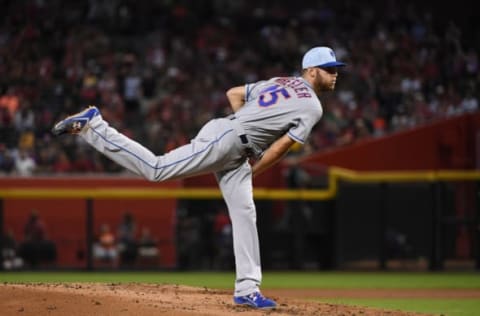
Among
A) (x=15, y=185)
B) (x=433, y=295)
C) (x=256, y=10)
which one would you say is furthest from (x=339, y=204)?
(x=256, y=10)

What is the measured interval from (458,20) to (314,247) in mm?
6397

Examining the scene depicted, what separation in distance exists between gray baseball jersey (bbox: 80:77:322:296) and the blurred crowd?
966 centimetres

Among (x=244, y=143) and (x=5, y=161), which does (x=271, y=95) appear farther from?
(x=5, y=161)

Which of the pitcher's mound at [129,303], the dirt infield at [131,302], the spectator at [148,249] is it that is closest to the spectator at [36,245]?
the spectator at [148,249]

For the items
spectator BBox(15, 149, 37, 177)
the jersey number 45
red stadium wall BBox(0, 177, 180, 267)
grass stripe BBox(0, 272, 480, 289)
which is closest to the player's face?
the jersey number 45

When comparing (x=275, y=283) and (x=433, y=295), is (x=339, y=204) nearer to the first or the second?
(x=275, y=283)

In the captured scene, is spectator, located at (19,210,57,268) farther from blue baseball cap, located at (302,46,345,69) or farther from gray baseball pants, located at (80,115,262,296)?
blue baseball cap, located at (302,46,345,69)

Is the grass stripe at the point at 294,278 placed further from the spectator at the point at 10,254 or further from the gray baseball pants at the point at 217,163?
the gray baseball pants at the point at 217,163

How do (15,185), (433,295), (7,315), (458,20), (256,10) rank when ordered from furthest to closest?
(256,10)
(458,20)
(15,185)
(433,295)
(7,315)

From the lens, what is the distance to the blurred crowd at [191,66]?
54.0 ft

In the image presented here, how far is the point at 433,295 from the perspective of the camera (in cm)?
1077

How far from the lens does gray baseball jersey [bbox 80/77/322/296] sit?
6.68 m

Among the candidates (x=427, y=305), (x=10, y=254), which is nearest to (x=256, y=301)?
(x=427, y=305)

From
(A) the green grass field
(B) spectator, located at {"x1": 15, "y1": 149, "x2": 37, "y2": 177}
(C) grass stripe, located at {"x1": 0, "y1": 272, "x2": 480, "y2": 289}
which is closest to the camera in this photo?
(A) the green grass field
